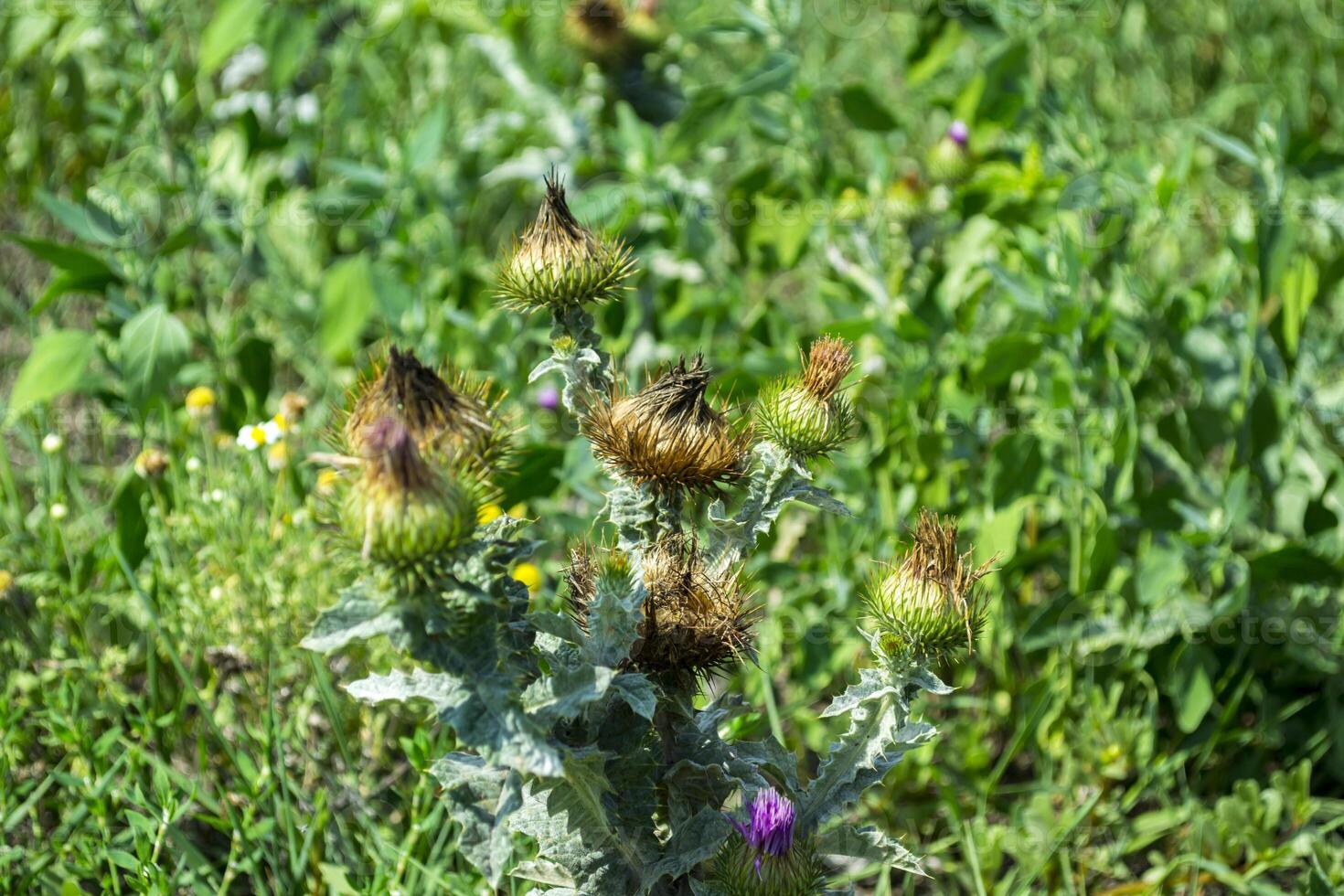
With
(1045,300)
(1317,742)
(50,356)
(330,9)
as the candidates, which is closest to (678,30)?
(330,9)

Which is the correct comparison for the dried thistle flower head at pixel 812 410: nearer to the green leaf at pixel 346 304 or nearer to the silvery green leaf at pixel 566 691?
the silvery green leaf at pixel 566 691

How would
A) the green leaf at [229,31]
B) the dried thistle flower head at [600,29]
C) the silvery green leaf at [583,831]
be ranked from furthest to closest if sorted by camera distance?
1. the dried thistle flower head at [600,29]
2. the green leaf at [229,31]
3. the silvery green leaf at [583,831]

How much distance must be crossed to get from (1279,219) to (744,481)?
1395 millimetres

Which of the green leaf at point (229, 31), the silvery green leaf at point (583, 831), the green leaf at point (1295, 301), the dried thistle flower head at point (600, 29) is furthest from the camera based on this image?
the dried thistle flower head at point (600, 29)

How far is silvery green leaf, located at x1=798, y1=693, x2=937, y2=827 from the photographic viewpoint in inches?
62.1

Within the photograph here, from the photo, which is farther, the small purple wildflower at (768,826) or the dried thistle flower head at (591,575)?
the small purple wildflower at (768,826)

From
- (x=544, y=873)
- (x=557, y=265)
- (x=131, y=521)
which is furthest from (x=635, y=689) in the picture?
(x=131, y=521)

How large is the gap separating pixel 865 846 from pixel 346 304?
1.86 metres

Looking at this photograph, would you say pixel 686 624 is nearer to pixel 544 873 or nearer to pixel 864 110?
pixel 544 873

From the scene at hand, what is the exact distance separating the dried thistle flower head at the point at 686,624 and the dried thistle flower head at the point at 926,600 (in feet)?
0.55

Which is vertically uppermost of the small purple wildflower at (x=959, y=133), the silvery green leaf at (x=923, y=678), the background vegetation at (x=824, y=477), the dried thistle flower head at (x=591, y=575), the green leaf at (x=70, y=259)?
the dried thistle flower head at (x=591, y=575)

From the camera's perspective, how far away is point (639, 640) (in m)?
1.54

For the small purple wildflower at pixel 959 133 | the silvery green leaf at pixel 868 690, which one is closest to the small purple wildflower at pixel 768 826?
the silvery green leaf at pixel 868 690

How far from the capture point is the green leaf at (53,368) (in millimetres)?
2543
